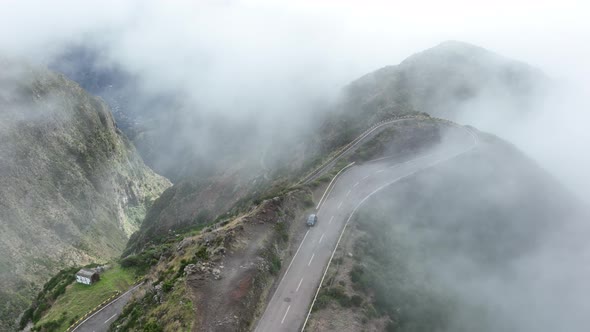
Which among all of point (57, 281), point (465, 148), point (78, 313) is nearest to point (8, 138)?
point (57, 281)

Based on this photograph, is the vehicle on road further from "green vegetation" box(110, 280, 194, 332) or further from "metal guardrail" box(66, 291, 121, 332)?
"metal guardrail" box(66, 291, 121, 332)

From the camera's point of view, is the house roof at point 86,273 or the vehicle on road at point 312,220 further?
the house roof at point 86,273

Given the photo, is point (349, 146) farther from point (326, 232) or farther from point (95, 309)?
point (95, 309)

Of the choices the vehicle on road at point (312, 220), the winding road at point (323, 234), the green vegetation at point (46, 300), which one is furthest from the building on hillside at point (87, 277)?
the vehicle on road at point (312, 220)

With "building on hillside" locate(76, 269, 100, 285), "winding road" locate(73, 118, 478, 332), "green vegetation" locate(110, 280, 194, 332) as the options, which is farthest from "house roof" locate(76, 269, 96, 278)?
"green vegetation" locate(110, 280, 194, 332)

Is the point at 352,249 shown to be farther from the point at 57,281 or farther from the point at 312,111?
the point at 312,111

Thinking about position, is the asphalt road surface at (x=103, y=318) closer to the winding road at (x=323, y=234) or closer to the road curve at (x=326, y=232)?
the winding road at (x=323, y=234)
